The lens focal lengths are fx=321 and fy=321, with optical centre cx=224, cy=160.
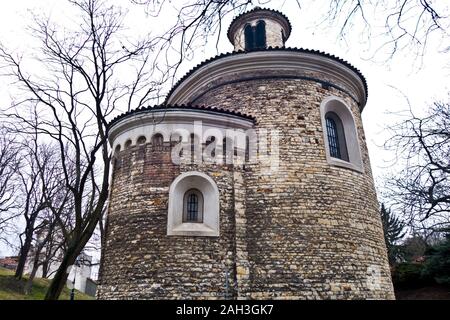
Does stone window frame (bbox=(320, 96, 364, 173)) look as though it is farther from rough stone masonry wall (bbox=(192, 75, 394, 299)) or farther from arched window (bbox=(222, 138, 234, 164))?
arched window (bbox=(222, 138, 234, 164))

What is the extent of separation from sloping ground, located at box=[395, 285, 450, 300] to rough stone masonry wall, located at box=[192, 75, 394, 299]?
6.96m

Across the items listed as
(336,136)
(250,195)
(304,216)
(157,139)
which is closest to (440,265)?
(336,136)

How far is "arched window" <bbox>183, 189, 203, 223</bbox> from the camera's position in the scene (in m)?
7.96

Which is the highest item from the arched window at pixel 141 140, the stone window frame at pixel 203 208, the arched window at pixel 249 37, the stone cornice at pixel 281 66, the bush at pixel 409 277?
the arched window at pixel 249 37

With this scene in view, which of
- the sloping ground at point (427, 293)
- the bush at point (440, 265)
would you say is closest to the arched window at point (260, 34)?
the bush at point (440, 265)

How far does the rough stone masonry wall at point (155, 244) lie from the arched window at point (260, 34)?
7186mm

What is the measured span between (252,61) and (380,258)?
21.5 feet

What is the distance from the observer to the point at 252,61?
9586 millimetres

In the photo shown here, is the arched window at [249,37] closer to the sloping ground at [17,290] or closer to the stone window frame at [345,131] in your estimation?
the stone window frame at [345,131]

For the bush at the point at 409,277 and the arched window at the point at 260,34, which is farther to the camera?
the bush at the point at 409,277

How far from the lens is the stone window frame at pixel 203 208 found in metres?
7.52

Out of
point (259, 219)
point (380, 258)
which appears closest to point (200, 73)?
point (259, 219)

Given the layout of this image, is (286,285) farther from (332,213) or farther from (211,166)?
(211,166)

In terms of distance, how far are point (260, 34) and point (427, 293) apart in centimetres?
1324
